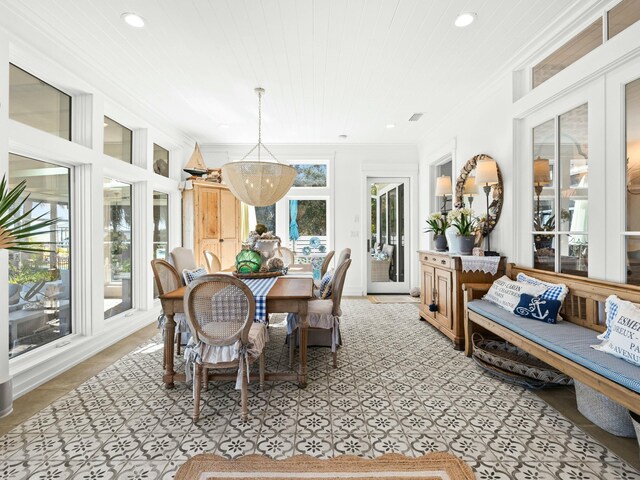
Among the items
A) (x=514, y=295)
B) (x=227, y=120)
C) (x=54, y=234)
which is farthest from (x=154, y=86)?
(x=514, y=295)

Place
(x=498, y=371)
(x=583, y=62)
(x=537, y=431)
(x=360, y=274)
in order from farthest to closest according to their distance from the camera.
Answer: (x=360, y=274) < (x=498, y=371) < (x=583, y=62) < (x=537, y=431)

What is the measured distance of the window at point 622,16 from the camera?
7.10ft

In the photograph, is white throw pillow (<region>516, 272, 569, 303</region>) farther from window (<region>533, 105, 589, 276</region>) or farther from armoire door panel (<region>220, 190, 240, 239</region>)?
armoire door panel (<region>220, 190, 240, 239</region>)

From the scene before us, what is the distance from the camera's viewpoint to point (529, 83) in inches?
127

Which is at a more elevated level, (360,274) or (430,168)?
(430,168)

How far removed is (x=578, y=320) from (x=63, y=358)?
14.5ft

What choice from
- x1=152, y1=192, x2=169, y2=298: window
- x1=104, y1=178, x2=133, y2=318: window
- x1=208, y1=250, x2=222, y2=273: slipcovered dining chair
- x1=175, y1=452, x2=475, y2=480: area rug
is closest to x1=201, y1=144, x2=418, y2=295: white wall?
x1=152, y1=192, x2=169, y2=298: window

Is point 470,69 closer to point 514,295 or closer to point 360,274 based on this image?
point 514,295

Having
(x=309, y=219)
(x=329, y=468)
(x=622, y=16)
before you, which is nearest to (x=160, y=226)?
(x=309, y=219)

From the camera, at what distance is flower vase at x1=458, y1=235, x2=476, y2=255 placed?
3.63 metres

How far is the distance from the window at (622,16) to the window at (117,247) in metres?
5.01

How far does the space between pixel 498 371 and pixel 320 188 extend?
446 cm

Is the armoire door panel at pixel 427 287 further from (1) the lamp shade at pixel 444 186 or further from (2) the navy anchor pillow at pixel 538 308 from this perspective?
(2) the navy anchor pillow at pixel 538 308

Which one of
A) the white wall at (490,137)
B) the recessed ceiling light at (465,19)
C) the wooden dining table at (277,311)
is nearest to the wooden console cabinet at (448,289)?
the white wall at (490,137)
